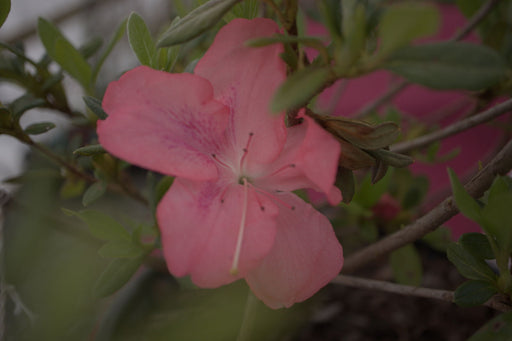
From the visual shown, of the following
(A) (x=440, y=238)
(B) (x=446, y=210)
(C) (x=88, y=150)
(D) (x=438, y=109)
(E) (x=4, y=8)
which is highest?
(E) (x=4, y=8)

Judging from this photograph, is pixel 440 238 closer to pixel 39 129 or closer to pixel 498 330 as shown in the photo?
pixel 498 330

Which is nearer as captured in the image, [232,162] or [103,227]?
[232,162]

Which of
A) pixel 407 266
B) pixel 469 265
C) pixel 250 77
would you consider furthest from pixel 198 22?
pixel 407 266

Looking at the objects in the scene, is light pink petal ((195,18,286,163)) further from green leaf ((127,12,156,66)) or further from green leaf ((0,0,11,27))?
green leaf ((0,0,11,27))

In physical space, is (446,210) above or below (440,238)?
above

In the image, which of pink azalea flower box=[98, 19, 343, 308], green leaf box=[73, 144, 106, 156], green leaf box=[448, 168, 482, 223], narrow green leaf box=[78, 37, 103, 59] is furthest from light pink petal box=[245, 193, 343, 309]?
narrow green leaf box=[78, 37, 103, 59]

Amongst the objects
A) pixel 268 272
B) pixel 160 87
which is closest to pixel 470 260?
pixel 268 272

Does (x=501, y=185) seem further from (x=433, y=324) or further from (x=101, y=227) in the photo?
(x=433, y=324)
